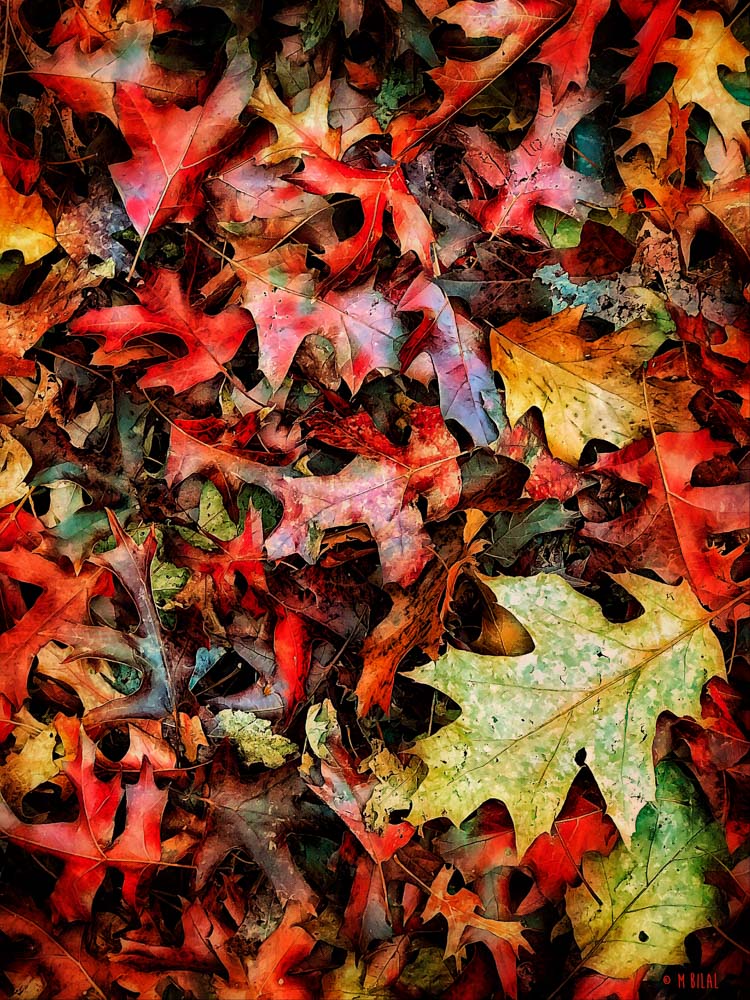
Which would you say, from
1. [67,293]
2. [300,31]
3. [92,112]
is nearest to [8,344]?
[67,293]

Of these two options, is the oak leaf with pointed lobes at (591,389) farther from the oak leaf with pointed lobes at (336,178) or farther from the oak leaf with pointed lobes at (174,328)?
the oak leaf with pointed lobes at (174,328)

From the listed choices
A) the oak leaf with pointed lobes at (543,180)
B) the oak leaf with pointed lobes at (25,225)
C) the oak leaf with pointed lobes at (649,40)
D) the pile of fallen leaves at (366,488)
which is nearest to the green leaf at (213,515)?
the pile of fallen leaves at (366,488)

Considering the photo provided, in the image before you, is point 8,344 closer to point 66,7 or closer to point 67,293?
point 67,293

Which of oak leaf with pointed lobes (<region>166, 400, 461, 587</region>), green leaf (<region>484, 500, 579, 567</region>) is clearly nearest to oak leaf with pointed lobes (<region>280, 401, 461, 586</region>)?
oak leaf with pointed lobes (<region>166, 400, 461, 587</region>)

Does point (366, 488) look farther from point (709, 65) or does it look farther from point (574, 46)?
point (709, 65)

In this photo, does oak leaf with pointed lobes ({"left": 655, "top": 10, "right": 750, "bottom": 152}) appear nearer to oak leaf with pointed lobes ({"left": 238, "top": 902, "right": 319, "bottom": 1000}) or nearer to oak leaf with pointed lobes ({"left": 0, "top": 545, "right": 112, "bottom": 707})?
oak leaf with pointed lobes ({"left": 0, "top": 545, "right": 112, "bottom": 707})

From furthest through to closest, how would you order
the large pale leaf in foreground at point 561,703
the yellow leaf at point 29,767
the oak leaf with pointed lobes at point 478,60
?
1. the yellow leaf at point 29,767
2. the oak leaf with pointed lobes at point 478,60
3. the large pale leaf in foreground at point 561,703
